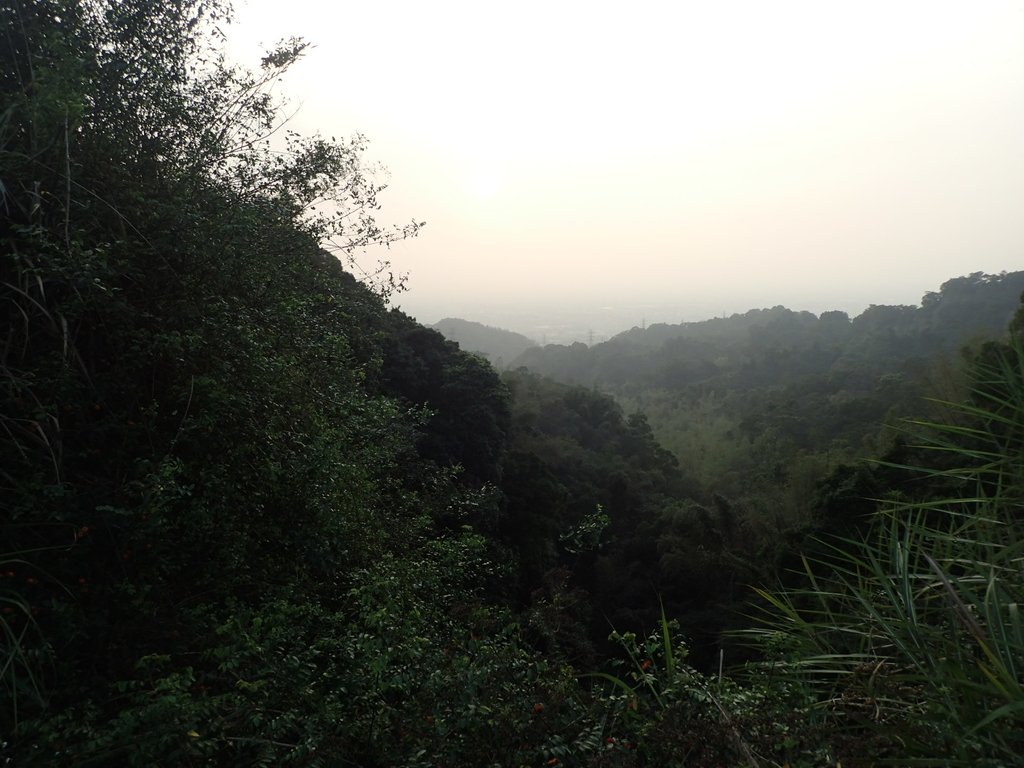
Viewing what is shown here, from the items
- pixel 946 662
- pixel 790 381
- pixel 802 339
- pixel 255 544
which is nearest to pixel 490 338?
pixel 802 339

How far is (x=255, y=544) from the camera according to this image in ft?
12.4

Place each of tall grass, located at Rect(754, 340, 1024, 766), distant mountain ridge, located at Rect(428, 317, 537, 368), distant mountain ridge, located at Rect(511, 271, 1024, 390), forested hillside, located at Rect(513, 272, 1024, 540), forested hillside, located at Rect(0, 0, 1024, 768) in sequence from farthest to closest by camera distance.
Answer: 1. distant mountain ridge, located at Rect(428, 317, 537, 368)
2. distant mountain ridge, located at Rect(511, 271, 1024, 390)
3. forested hillside, located at Rect(513, 272, 1024, 540)
4. forested hillside, located at Rect(0, 0, 1024, 768)
5. tall grass, located at Rect(754, 340, 1024, 766)

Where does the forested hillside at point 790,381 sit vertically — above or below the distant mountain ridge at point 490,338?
below

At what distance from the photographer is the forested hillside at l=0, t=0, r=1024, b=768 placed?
2100 millimetres

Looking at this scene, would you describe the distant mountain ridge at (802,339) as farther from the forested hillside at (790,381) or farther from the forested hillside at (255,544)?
the forested hillside at (255,544)

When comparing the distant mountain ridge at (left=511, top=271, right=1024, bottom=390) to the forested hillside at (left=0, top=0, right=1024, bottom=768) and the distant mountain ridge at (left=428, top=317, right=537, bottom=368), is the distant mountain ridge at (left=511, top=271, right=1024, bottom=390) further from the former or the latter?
the forested hillside at (left=0, top=0, right=1024, bottom=768)

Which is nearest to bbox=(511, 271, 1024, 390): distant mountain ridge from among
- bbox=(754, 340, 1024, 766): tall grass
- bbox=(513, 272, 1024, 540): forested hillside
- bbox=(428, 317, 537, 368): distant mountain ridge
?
bbox=(513, 272, 1024, 540): forested hillside

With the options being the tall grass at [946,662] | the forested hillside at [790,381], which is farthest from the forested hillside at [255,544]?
the forested hillside at [790,381]

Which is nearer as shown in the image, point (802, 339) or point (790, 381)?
point (790, 381)

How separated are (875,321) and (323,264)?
5805cm

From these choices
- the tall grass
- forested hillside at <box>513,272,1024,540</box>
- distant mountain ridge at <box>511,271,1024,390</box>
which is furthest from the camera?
distant mountain ridge at <box>511,271,1024,390</box>

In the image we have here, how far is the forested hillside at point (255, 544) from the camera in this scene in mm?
2100

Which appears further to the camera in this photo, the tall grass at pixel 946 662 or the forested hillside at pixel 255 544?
the forested hillside at pixel 255 544

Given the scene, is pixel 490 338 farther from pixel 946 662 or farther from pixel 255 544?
pixel 946 662
